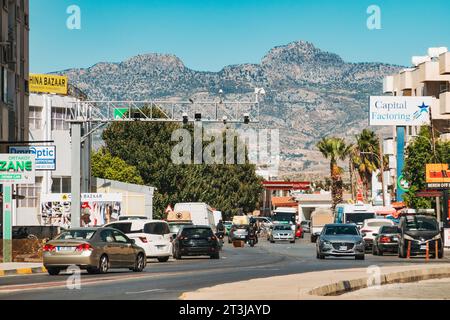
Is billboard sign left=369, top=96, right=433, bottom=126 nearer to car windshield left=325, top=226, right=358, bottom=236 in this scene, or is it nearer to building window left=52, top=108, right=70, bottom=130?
building window left=52, top=108, right=70, bottom=130

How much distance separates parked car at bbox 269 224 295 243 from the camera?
87375 millimetres

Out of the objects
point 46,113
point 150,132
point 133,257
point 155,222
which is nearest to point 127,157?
point 150,132

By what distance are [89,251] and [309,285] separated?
38.0 ft

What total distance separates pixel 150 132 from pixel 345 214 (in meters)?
52.7

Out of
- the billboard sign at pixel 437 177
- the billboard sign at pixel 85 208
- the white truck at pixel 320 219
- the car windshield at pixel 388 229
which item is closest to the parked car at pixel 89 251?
the car windshield at pixel 388 229

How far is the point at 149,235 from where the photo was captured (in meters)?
48.6

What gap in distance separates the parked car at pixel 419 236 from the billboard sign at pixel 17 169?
16.3m

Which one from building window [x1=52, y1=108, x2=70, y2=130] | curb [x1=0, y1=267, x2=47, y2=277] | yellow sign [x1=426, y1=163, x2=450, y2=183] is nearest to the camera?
curb [x1=0, y1=267, x2=47, y2=277]

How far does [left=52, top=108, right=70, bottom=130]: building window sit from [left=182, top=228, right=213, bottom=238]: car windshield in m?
41.3

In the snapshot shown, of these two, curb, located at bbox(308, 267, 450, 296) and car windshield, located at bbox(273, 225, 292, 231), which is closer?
curb, located at bbox(308, 267, 450, 296)

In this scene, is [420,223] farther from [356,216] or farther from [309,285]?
[309,285]

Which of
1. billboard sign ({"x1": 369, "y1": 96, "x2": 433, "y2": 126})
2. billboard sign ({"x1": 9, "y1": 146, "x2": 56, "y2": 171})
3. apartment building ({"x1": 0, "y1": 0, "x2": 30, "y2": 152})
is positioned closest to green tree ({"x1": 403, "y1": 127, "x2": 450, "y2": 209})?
billboard sign ({"x1": 369, "y1": 96, "x2": 433, "y2": 126})

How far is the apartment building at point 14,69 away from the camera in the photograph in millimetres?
61125

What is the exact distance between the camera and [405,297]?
23.5 m
